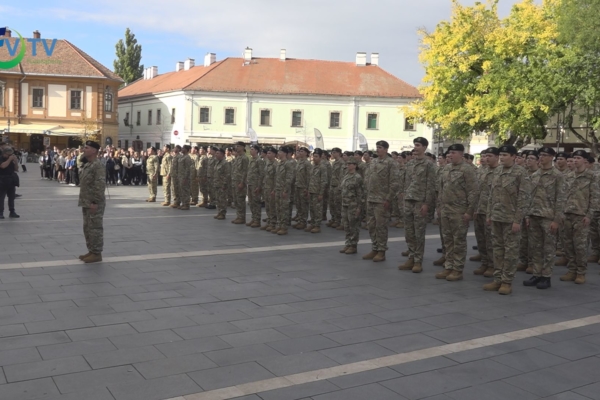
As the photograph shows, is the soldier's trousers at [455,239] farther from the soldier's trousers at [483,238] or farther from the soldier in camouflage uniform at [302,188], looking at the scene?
the soldier in camouflage uniform at [302,188]

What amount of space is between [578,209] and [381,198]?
10.1 ft

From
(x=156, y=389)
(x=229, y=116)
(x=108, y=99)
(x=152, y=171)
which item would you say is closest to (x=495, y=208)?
(x=156, y=389)

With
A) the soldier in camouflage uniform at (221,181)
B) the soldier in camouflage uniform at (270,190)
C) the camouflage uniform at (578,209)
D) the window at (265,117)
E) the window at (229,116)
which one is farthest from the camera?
the window at (265,117)

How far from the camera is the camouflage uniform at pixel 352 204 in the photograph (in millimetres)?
10836

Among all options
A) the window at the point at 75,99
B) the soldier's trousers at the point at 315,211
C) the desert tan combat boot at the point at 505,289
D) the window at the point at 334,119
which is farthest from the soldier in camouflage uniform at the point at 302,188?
the window at the point at 75,99

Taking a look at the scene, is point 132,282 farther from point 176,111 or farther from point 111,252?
point 176,111

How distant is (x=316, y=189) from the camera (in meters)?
13.8

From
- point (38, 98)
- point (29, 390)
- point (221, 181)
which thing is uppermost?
point (38, 98)

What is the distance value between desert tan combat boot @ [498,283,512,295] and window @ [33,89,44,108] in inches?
1913

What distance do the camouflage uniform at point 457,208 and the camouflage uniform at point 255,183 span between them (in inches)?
235

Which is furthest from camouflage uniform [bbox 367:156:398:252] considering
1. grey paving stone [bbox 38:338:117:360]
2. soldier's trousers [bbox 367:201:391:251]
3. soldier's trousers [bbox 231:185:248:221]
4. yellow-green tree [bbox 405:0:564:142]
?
yellow-green tree [bbox 405:0:564:142]

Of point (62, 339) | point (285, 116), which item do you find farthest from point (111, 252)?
point (285, 116)

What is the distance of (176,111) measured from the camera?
53156 mm

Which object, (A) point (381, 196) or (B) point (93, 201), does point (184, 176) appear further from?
(A) point (381, 196)
